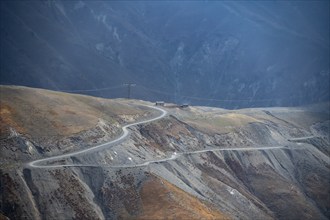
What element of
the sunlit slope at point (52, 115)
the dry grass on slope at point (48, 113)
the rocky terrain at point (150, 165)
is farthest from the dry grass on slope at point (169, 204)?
the dry grass on slope at point (48, 113)

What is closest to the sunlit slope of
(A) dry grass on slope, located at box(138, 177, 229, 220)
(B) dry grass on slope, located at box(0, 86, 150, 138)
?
(B) dry grass on slope, located at box(0, 86, 150, 138)

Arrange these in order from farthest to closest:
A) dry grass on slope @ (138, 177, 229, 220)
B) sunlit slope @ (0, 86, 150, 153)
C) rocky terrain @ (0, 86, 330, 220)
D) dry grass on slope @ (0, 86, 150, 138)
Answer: dry grass on slope @ (0, 86, 150, 138), sunlit slope @ (0, 86, 150, 153), dry grass on slope @ (138, 177, 229, 220), rocky terrain @ (0, 86, 330, 220)

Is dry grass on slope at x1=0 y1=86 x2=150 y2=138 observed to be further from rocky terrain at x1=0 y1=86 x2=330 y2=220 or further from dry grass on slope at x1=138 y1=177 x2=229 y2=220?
dry grass on slope at x1=138 y1=177 x2=229 y2=220

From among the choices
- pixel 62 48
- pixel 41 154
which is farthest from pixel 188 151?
pixel 62 48

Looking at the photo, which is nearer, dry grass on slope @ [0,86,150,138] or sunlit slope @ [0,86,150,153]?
sunlit slope @ [0,86,150,153]

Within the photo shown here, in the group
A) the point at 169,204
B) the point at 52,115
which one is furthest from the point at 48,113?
the point at 169,204

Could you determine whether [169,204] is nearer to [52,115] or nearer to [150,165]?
[150,165]

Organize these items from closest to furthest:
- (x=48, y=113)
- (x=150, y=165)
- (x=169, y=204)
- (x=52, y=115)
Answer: (x=169, y=204)
(x=150, y=165)
(x=52, y=115)
(x=48, y=113)
